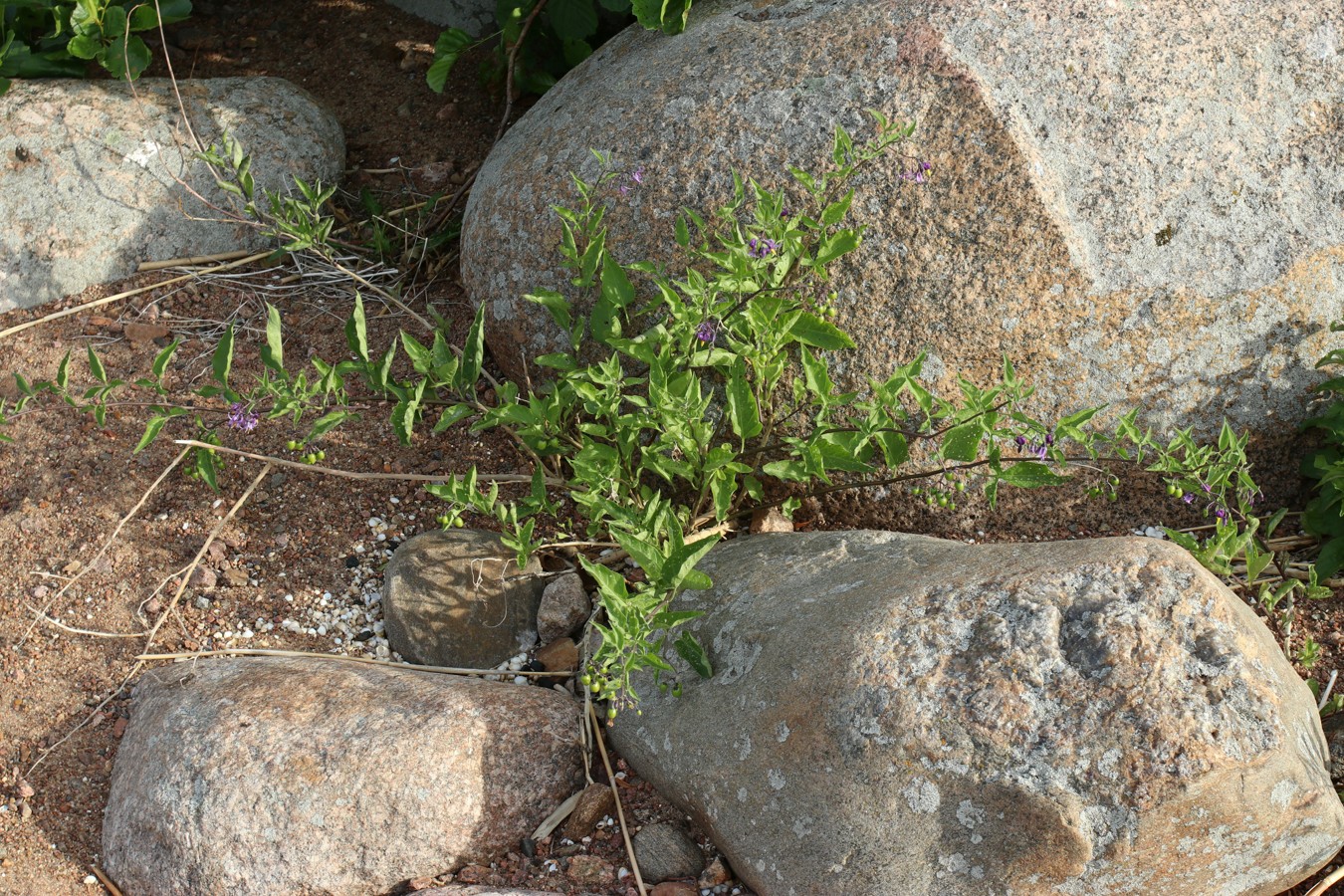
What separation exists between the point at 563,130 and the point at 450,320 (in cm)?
71

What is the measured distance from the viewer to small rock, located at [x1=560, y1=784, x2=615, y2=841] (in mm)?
2627

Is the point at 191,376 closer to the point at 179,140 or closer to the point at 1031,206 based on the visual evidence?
the point at 179,140

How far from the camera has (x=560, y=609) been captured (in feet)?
10.0

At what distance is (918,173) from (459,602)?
159 cm

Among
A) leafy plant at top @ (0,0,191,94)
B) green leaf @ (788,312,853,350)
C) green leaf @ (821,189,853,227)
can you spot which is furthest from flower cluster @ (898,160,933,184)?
leafy plant at top @ (0,0,191,94)

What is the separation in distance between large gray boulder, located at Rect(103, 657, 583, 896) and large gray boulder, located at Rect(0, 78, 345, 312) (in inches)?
74.8

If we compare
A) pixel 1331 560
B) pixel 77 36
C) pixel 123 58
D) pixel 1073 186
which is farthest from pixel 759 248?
pixel 77 36

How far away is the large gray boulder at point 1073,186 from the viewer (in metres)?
3.06

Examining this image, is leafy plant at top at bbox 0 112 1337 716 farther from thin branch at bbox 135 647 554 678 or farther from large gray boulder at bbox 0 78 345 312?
large gray boulder at bbox 0 78 345 312

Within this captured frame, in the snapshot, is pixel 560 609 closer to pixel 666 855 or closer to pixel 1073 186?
pixel 666 855

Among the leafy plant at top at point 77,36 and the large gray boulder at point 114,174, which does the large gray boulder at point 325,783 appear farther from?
the leafy plant at top at point 77,36

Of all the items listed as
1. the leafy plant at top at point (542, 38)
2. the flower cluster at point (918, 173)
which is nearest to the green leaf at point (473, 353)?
the flower cluster at point (918, 173)

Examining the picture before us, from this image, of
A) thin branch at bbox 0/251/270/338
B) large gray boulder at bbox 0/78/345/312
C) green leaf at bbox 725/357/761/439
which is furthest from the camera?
large gray boulder at bbox 0/78/345/312

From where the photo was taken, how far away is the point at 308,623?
10.2 ft
